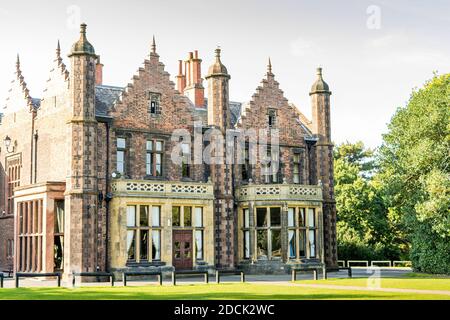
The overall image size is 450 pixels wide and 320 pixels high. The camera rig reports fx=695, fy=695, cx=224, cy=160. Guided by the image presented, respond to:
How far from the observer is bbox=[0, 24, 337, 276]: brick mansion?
3412cm

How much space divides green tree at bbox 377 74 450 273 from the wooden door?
461 inches

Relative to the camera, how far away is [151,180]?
35.4 meters

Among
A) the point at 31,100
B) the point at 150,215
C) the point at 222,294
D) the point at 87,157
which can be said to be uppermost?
the point at 31,100

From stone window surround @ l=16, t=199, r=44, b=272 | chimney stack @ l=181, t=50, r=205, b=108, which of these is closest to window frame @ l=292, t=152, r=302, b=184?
chimney stack @ l=181, t=50, r=205, b=108

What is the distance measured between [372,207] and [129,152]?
25393 mm

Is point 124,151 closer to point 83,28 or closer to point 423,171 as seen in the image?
point 83,28

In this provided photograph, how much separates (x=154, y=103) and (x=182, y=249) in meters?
8.11

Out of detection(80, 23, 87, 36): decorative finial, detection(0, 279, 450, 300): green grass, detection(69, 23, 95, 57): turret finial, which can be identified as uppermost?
detection(80, 23, 87, 36): decorative finial

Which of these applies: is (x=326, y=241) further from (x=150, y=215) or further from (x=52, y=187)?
(x=52, y=187)

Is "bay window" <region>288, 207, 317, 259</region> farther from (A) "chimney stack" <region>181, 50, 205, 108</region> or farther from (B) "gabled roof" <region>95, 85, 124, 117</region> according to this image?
(B) "gabled roof" <region>95, 85, 124, 117</region>

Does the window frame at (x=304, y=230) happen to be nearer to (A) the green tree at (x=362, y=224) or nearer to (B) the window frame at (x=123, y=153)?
(B) the window frame at (x=123, y=153)

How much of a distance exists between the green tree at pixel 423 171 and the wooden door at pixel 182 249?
1170cm

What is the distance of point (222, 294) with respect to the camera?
23031mm

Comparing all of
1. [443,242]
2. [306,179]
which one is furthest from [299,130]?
[443,242]
